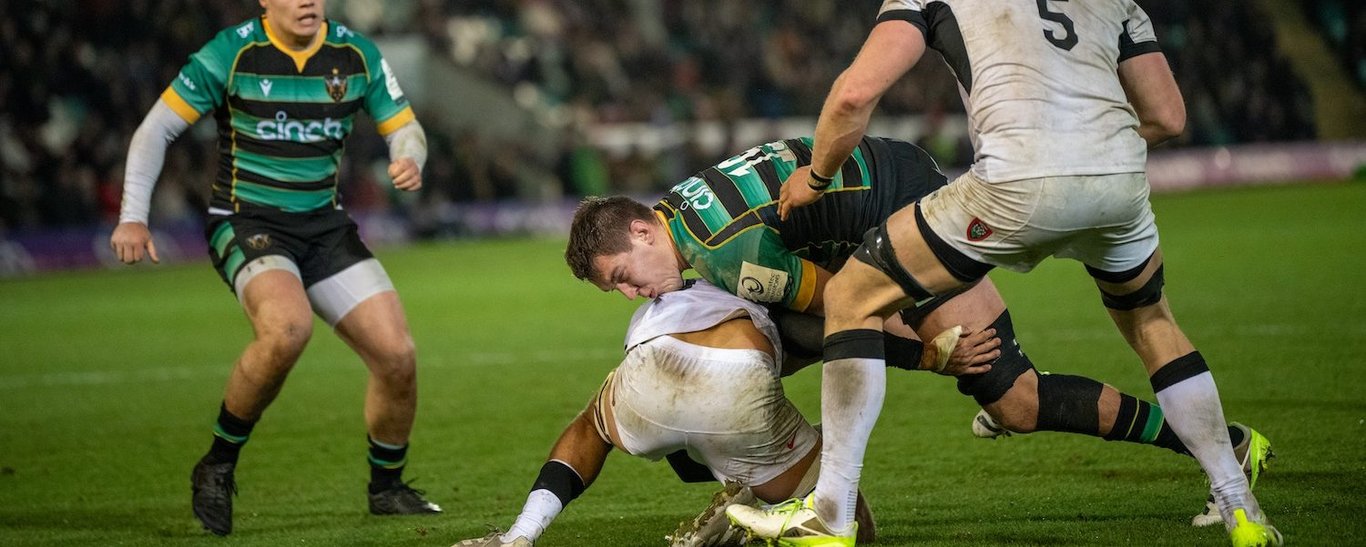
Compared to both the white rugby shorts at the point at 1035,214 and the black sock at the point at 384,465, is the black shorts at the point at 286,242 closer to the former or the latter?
the black sock at the point at 384,465

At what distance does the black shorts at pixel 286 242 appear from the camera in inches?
244

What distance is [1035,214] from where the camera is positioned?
4328mm

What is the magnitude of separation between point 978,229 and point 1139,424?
3.83 ft

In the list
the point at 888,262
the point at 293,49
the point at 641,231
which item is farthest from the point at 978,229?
the point at 293,49

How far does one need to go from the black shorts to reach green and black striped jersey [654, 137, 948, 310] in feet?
6.11

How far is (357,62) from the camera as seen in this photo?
648 centimetres

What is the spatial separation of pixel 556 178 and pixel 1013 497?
Answer: 1933 centimetres

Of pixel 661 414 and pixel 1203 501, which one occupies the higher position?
pixel 661 414

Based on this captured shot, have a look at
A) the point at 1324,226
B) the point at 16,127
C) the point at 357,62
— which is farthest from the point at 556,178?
the point at 357,62

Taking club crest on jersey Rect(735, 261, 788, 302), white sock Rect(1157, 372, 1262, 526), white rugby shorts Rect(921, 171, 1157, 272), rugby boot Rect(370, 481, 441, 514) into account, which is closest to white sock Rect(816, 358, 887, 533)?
club crest on jersey Rect(735, 261, 788, 302)

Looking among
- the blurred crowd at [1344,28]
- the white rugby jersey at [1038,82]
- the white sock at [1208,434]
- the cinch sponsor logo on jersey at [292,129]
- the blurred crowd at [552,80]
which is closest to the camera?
the white rugby jersey at [1038,82]

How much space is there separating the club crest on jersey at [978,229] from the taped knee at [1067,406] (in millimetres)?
910

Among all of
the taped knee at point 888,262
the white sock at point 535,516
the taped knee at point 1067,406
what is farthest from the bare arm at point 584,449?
the taped knee at point 1067,406

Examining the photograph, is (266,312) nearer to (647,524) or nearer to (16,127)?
(647,524)
